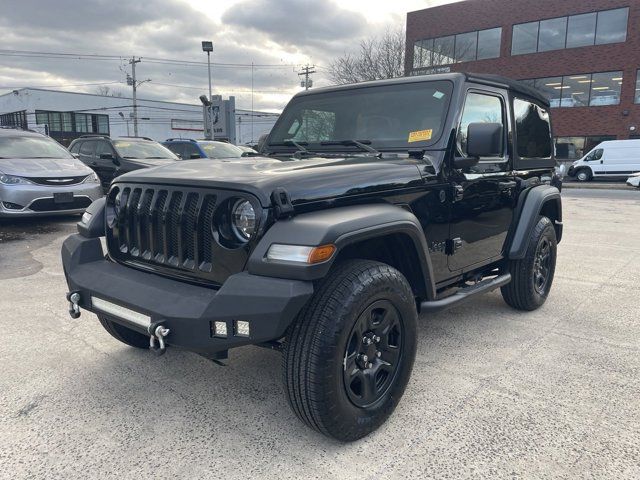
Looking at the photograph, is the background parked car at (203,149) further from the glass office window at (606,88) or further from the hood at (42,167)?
the glass office window at (606,88)

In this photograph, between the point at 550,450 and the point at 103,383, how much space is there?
2.56m

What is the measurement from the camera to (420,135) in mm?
3291

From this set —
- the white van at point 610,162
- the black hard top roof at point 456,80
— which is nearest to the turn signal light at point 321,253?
the black hard top roof at point 456,80

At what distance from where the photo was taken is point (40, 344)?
3680 millimetres

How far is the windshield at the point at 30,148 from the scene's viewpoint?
338 inches

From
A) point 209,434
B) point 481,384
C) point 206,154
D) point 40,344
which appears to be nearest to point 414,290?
point 481,384

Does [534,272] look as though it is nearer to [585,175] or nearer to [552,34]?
[585,175]

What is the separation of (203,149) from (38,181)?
428cm

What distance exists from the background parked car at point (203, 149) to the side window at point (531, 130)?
7.37 m

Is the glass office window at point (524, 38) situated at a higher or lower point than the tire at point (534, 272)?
higher

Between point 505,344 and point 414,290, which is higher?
point 414,290

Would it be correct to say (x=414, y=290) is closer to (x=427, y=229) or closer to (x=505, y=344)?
(x=427, y=229)

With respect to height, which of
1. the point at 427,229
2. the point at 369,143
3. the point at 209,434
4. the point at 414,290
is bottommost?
the point at 209,434

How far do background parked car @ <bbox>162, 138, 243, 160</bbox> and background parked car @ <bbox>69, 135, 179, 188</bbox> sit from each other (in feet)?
2.47
